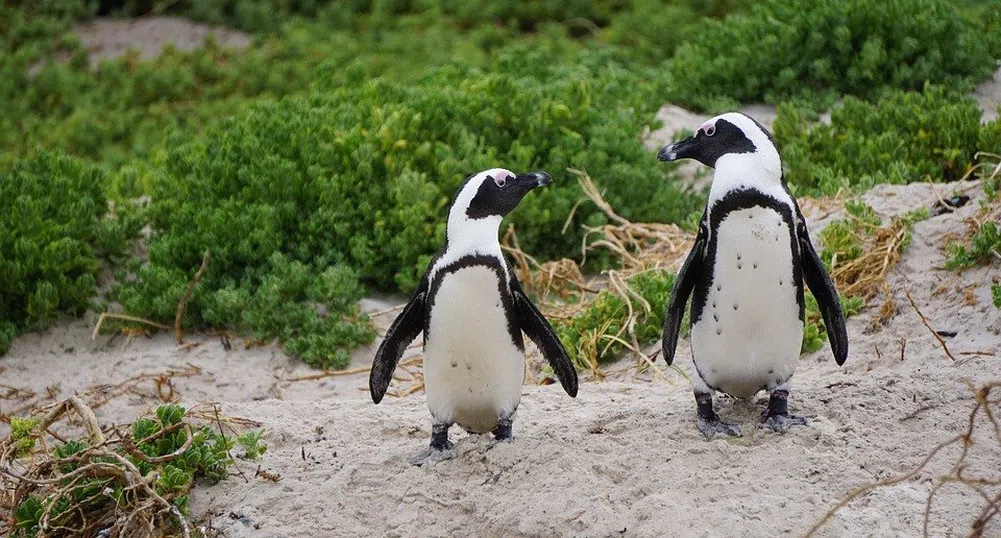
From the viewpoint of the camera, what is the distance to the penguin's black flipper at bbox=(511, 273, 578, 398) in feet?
13.4

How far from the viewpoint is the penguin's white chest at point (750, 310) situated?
12.8 feet

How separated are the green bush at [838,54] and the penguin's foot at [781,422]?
4.25 m

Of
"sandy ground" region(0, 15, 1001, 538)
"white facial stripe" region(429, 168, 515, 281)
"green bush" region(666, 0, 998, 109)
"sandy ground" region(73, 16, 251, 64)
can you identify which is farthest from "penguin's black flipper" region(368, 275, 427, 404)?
"sandy ground" region(73, 16, 251, 64)

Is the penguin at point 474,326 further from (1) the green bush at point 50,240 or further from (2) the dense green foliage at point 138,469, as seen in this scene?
(1) the green bush at point 50,240

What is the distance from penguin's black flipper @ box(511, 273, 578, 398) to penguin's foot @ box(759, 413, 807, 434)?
0.61m

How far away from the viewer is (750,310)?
3.97 meters

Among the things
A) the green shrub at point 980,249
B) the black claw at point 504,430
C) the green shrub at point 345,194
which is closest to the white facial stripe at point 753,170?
the black claw at point 504,430

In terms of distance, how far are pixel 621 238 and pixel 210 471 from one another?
3137 millimetres

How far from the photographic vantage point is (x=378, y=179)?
6809mm

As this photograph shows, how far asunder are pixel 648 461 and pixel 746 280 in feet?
2.04

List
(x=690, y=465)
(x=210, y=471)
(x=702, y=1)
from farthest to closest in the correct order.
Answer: (x=702, y=1), (x=210, y=471), (x=690, y=465)

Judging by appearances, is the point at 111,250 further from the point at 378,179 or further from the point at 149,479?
the point at 149,479

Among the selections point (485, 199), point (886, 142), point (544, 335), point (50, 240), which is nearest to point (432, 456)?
point (544, 335)

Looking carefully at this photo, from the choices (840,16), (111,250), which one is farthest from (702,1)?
(111,250)
